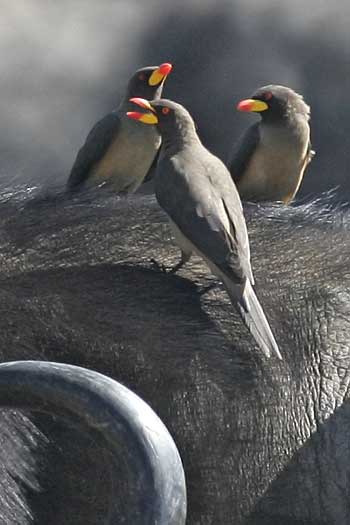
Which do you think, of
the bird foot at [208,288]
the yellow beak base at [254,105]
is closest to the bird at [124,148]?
the yellow beak base at [254,105]

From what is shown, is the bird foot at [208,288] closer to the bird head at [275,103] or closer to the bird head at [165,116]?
the bird head at [165,116]

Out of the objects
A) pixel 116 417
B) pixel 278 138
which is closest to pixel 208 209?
pixel 116 417

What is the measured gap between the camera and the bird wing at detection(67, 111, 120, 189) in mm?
5833

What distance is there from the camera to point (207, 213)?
420 cm

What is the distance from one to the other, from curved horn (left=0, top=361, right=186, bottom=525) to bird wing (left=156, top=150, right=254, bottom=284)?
0.82 m

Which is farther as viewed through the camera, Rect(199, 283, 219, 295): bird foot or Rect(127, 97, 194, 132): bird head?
Rect(127, 97, 194, 132): bird head

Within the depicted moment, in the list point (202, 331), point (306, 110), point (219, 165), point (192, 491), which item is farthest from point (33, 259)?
point (306, 110)

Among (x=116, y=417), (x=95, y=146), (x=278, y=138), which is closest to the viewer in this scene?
(x=116, y=417)

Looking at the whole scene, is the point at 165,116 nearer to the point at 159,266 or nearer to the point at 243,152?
the point at 243,152

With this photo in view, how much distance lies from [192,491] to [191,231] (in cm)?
79

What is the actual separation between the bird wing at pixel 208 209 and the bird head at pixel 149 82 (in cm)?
237

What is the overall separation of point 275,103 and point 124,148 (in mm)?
559

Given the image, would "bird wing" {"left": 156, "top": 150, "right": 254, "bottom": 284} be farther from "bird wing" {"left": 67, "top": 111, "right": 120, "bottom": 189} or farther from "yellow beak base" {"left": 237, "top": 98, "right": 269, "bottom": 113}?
Answer: "yellow beak base" {"left": 237, "top": 98, "right": 269, "bottom": 113}

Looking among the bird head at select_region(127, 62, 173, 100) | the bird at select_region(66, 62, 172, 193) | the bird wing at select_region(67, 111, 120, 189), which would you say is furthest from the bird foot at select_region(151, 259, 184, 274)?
the bird head at select_region(127, 62, 173, 100)
